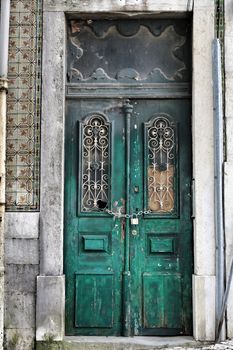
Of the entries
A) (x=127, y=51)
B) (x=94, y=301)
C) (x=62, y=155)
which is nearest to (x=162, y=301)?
(x=94, y=301)

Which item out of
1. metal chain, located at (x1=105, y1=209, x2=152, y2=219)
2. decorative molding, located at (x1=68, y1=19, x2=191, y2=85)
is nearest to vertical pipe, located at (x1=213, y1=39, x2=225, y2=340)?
decorative molding, located at (x1=68, y1=19, x2=191, y2=85)

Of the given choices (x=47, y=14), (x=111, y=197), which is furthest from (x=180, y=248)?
(x=47, y=14)

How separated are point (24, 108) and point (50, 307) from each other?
210 cm

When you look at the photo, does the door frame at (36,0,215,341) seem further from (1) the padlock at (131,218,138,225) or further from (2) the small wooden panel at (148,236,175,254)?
(1) the padlock at (131,218,138,225)

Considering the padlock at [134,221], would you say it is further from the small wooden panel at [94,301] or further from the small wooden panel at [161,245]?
the small wooden panel at [94,301]

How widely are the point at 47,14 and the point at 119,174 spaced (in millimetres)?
1878

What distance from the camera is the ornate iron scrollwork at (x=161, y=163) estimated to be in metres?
6.70

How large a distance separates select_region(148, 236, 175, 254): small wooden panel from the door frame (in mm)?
303

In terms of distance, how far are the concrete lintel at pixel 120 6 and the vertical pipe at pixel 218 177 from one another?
0.57 m

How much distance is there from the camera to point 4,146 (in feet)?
21.1

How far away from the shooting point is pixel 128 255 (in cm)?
664

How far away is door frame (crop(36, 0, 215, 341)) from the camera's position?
636 cm

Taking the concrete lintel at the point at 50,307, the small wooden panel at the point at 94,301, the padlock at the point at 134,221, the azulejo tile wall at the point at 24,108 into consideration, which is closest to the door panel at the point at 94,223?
the small wooden panel at the point at 94,301

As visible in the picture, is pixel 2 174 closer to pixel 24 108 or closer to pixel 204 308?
pixel 24 108
